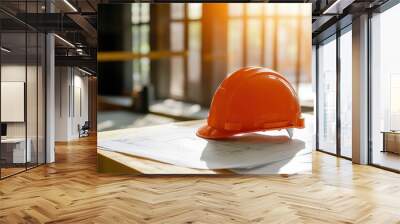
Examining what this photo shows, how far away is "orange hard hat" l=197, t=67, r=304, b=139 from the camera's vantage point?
16.5ft

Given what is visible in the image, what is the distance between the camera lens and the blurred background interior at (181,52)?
533 cm

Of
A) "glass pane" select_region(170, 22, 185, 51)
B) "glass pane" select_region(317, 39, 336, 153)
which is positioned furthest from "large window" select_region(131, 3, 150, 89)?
"glass pane" select_region(317, 39, 336, 153)

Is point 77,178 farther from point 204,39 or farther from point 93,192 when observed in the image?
point 204,39

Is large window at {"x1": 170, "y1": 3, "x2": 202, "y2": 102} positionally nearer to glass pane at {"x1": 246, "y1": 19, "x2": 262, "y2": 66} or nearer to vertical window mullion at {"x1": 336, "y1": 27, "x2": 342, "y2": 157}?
glass pane at {"x1": 246, "y1": 19, "x2": 262, "y2": 66}

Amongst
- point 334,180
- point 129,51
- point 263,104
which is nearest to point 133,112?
point 129,51

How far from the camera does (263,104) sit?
16.6ft

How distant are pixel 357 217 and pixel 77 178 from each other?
3601mm

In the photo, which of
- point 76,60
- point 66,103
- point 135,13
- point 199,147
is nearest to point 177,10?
point 135,13

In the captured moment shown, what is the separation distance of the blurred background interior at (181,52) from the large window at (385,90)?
5.36 ft

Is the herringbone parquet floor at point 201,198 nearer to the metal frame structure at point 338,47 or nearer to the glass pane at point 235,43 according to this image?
the metal frame structure at point 338,47

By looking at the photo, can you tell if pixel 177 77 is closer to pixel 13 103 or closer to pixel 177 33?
pixel 177 33

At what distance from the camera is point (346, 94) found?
25.1ft

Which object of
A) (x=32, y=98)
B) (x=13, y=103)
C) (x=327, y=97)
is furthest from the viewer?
(x=327, y=97)

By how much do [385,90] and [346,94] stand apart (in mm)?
1331
